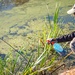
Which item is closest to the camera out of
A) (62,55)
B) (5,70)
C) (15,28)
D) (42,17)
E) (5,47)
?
(5,70)

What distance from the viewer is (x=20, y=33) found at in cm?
355

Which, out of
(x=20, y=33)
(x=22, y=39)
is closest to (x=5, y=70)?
(x=22, y=39)

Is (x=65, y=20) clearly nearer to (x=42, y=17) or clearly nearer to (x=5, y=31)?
(x=42, y=17)

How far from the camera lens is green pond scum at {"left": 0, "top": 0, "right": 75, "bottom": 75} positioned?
93.4 inches

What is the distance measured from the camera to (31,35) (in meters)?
3.42

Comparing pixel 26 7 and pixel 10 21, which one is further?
pixel 26 7

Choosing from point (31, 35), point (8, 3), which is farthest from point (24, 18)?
point (8, 3)

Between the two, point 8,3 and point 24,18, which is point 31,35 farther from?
point 8,3

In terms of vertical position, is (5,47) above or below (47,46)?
below

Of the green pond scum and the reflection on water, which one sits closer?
the green pond scum

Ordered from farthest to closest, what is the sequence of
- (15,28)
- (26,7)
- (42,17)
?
(26,7) < (42,17) < (15,28)

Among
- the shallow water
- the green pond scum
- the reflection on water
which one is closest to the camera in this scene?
the green pond scum

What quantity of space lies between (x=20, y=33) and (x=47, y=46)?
3.89 ft

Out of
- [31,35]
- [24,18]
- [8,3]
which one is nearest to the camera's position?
[31,35]
